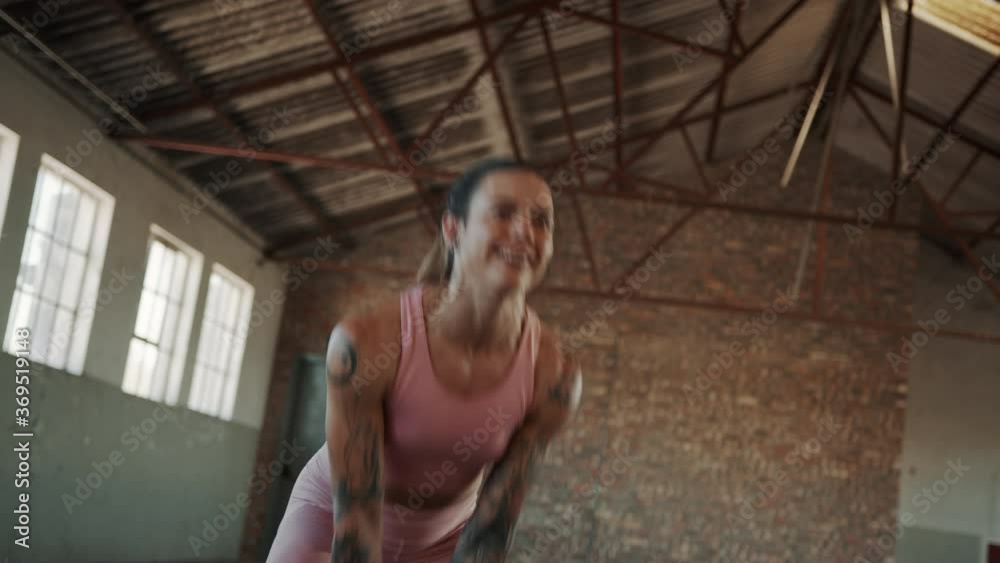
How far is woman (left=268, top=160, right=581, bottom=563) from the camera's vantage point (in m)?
1.86

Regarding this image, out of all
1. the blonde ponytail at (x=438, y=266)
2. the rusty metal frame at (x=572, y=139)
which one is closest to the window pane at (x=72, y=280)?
the rusty metal frame at (x=572, y=139)

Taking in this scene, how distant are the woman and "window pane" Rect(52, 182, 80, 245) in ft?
25.5

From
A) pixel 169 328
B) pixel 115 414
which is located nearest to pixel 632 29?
pixel 169 328

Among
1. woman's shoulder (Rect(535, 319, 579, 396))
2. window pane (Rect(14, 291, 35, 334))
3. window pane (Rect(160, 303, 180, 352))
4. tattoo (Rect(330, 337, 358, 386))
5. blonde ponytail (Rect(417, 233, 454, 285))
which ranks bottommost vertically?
tattoo (Rect(330, 337, 358, 386))

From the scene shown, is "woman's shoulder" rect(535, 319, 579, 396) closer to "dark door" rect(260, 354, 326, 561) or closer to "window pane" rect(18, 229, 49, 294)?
"window pane" rect(18, 229, 49, 294)

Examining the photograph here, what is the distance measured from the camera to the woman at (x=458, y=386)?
1857 millimetres

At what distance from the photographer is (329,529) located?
218 cm

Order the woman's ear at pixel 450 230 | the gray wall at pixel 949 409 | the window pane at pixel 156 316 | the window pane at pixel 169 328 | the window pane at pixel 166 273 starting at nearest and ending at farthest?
1. the woman's ear at pixel 450 230
2. the window pane at pixel 156 316
3. the window pane at pixel 166 273
4. the window pane at pixel 169 328
5. the gray wall at pixel 949 409

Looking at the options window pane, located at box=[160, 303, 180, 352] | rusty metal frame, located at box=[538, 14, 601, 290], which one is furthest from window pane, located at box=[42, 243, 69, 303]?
rusty metal frame, located at box=[538, 14, 601, 290]

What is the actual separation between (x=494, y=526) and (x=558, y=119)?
11382mm

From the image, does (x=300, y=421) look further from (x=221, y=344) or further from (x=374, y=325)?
(x=374, y=325)

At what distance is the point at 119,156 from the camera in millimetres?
10055

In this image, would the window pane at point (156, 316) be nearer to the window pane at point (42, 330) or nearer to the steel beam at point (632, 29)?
the window pane at point (42, 330)

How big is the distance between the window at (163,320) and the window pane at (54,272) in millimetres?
1540
